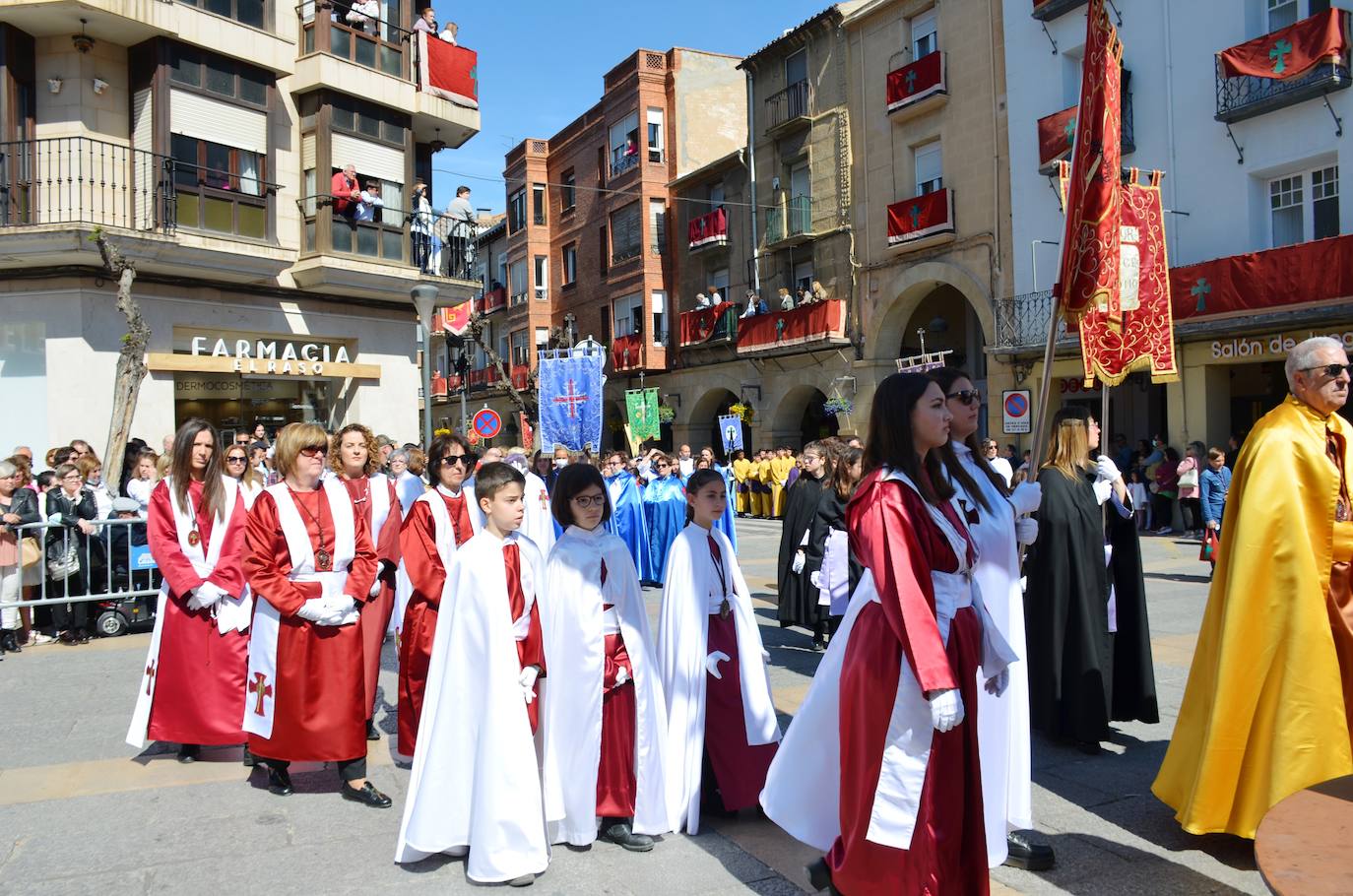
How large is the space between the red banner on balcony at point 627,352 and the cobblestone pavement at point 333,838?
2799cm

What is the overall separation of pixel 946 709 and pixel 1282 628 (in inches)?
72.9

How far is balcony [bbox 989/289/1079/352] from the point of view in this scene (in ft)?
66.7

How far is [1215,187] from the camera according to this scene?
17.6 meters

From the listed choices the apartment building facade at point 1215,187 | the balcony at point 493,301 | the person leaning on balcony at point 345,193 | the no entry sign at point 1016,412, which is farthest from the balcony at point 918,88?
the balcony at point 493,301

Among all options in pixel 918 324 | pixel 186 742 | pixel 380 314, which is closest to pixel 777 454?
pixel 918 324

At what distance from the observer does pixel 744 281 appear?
3034 centimetres

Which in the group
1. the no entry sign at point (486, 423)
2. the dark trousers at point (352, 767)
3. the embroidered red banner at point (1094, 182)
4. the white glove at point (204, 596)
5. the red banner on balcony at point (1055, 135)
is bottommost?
the dark trousers at point (352, 767)

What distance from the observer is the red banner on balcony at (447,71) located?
64.1 feet

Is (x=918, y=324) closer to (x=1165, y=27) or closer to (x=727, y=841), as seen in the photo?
(x=1165, y=27)

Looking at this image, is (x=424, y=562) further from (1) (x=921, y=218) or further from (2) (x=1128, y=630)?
(1) (x=921, y=218)

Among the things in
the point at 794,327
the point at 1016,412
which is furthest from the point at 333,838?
the point at 794,327

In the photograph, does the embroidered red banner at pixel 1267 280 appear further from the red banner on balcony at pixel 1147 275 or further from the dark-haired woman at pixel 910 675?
the dark-haired woman at pixel 910 675

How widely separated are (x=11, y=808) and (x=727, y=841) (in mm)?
3649

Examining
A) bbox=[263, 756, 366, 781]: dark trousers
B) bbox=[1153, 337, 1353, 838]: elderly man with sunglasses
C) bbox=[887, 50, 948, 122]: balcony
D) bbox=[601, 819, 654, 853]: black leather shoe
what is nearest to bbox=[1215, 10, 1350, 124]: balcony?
bbox=[887, 50, 948, 122]: balcony
